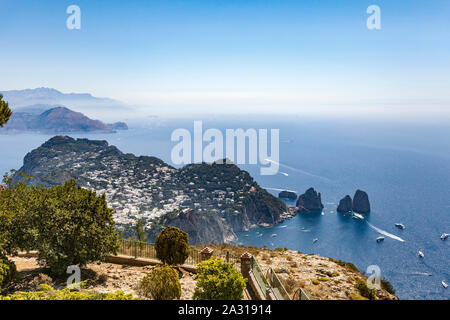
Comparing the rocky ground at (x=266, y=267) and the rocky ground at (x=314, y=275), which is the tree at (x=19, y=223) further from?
the rocky ground at (x=314, y=275)

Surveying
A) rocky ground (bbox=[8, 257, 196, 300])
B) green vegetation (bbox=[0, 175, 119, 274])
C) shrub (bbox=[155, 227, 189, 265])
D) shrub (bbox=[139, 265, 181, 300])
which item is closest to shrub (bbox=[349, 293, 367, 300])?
rocky ground (bbox=[8, 257, 196, 300])

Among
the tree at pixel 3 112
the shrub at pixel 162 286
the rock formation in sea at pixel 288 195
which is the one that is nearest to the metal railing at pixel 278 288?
the shrub at pixel 162 286

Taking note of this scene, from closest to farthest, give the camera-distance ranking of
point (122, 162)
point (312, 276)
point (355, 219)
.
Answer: point (312, 276) → point (355, 219) → point (122, 162)

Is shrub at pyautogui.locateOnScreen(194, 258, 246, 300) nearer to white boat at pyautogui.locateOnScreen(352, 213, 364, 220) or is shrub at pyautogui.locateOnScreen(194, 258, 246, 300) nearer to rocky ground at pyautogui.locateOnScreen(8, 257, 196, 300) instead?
rocky ground at pyautogui.locateOnScreen(8, 257, 196, 300)

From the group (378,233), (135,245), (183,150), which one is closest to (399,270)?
(378,233)

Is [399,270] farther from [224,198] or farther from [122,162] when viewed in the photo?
[122,162]
